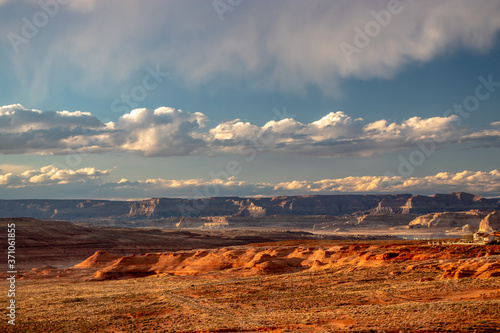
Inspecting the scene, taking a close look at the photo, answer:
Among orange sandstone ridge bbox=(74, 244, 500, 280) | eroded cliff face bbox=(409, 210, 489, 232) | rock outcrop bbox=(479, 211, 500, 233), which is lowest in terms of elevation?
eroded cliff face bbox=(409, 210, 489, 232)

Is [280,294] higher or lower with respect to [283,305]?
lower

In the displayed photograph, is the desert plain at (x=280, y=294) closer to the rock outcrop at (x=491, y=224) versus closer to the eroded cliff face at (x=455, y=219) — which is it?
the rock outcrop at (x=491, y=224)

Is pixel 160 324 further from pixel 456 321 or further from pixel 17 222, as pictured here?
pixel 17 222

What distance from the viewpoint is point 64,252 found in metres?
93.0

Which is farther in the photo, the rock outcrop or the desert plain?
the rock outcrop

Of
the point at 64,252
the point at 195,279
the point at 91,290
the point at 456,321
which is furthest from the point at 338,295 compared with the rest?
the point at 64,252

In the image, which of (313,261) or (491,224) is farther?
(491,224)

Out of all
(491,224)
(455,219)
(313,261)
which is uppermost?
(313,261)

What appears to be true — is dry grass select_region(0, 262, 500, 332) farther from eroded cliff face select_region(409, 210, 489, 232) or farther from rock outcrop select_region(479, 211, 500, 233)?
eroded cliff face select_region(409, 210, 489, 232)

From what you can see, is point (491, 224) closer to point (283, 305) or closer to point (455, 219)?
point (455, 219)

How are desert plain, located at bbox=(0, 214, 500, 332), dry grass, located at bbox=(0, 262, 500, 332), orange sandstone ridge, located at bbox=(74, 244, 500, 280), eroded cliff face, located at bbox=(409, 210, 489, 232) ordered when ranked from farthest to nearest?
eroded cliff face, located at bbox=(409, 210, 489, 232), orange sandstone ridge, located at bbox=(74, 244, 500, 280), desert plain, located at bbox=(0, 214, 500, 332), dry grass, located at bbox=(0, 262, 500, 332)

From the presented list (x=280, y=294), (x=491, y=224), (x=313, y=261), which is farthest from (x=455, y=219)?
(x=280, y=294)

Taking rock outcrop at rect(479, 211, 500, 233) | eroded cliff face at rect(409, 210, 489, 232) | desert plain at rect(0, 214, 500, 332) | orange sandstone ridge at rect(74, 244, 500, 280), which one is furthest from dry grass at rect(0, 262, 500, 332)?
eroded cliff face at rect(409, 210, 489, 232)

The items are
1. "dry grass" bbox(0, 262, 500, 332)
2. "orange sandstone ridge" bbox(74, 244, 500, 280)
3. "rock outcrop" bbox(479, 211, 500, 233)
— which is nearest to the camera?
"dry grass" bbox(0, 262, 500, 332)
